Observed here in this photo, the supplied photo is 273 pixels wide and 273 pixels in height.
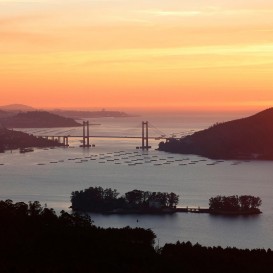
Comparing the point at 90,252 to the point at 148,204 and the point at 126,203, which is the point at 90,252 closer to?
the point at 148,204

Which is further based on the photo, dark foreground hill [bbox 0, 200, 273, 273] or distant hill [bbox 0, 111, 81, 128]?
distant hill [bbox 0, 111, 81, 128]

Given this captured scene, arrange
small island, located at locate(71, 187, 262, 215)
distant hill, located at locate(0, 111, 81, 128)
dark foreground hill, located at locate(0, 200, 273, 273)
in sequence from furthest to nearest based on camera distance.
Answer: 1. distant hill, located at locate(0, 111, 81, 128)
2. small island, located at locate(71, 187, 262, 215)
3. dark foreground hill, located at locate(0, 200, 273, 273)

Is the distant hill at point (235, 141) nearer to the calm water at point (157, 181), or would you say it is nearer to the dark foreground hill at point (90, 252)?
the calm water at point (157, 181)

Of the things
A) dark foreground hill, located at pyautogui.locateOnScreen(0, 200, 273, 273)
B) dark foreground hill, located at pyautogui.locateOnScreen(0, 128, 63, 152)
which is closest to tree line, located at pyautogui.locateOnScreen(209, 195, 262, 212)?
dark foreground hill, located at pyautogui.locateOnScreen(0, 200, 273, 273)

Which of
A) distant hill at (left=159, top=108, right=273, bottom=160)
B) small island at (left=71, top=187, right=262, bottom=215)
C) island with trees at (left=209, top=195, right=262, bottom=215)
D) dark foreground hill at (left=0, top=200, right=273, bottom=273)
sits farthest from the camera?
distant hill at (left=159, top=108, right=273, bottom=160)

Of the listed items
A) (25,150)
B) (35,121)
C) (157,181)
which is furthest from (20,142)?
(35,121)

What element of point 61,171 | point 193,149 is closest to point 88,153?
point 193,149

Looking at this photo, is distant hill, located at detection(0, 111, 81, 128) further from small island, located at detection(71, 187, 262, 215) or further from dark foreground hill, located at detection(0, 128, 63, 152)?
small island, located at detection(71, 187, 262, 215)

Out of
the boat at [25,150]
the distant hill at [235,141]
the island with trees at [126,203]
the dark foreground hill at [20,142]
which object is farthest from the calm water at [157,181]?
the dark foreground hill at [20,142]
